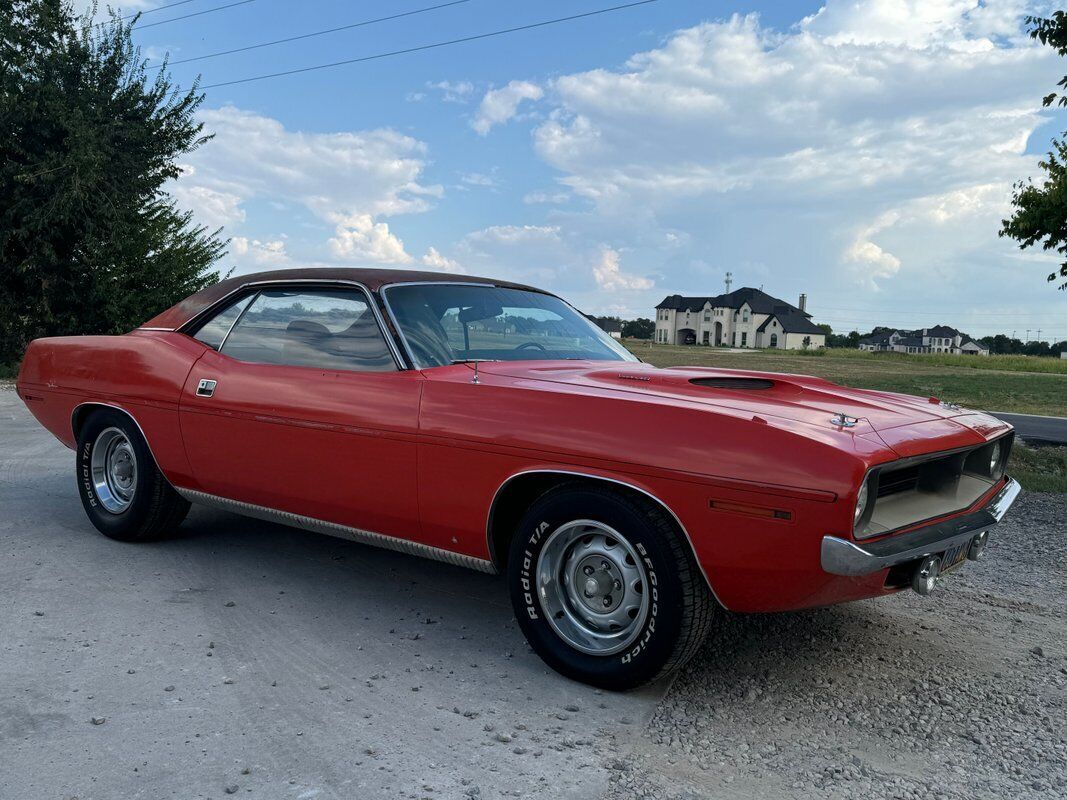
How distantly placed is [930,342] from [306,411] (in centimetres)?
13922

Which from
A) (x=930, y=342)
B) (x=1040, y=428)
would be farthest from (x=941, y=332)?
(x=1040, y=428)

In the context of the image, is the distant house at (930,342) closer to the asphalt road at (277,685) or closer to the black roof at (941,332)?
the black roof at (941,332)

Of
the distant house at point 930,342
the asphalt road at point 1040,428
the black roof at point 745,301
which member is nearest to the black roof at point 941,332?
the distant house at point 930,342

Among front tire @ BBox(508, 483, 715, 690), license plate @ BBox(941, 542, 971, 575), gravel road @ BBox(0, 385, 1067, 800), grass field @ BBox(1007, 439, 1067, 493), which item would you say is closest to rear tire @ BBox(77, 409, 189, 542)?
gravel road @ BBox(0, 385, 1067, 800)

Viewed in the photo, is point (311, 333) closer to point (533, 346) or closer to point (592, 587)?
point (533, 346)

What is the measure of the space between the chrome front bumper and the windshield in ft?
5.92

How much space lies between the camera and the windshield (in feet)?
12.9

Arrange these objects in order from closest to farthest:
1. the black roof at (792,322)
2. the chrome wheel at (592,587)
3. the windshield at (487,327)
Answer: the chrome wheel at (592,587) < the windshield at (487,327) < the black roof at (792,322)

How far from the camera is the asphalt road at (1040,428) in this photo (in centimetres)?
1193

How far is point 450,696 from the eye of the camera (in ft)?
10.2

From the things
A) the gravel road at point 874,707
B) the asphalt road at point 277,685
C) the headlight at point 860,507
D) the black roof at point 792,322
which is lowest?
the asphalt road at point 277,685

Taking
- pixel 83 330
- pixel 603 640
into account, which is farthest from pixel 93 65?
pixel 603 640

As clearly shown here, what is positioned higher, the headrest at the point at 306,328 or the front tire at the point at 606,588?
the headrest at the point at 306,328

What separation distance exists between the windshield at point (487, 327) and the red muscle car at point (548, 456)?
0.04 ft
